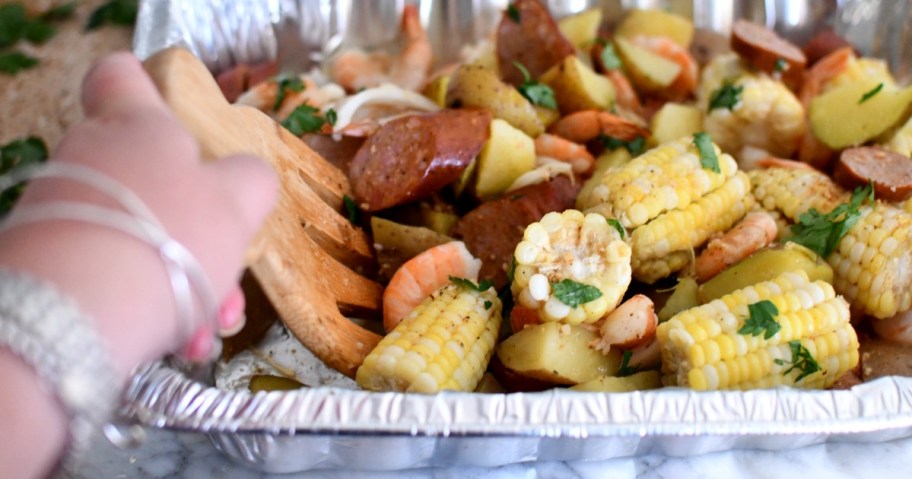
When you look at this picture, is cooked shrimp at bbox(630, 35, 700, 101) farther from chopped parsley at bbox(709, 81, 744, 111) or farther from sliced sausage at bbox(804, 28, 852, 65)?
sliced sausage at bbox(804, 28, 852, 65)

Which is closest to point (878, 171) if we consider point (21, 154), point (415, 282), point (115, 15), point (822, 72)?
point (822, 72)

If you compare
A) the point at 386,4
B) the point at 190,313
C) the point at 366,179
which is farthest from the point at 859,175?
the point at 386,4

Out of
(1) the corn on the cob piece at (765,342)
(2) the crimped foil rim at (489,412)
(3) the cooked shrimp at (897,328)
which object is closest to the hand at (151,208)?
(2) the crimped foil rim at (489,412)

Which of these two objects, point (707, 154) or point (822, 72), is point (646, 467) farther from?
point (822, 72)

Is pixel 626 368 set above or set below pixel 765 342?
below

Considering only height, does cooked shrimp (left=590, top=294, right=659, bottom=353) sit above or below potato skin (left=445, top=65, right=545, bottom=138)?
below

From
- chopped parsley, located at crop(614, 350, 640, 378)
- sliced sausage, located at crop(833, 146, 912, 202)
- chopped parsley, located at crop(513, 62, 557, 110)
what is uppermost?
chopped parsley, located at crop(513, 62, 557, 110)

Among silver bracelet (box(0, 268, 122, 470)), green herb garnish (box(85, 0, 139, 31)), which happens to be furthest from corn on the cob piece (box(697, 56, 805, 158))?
green herb garnish (box(85, 0, 139, 31))
